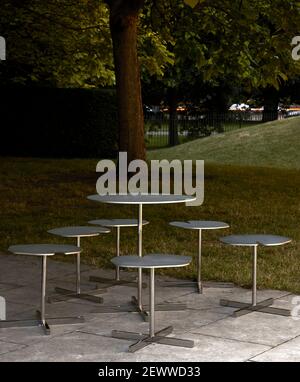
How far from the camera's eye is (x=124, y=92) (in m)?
18.1

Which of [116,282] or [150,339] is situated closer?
[150,339]

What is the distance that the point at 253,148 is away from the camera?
3009cm

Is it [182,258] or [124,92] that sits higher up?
[124,92]

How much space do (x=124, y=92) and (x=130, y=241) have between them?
596cm

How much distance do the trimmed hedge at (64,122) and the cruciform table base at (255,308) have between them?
18.8m

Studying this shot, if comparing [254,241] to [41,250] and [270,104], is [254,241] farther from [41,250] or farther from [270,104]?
[270,104]

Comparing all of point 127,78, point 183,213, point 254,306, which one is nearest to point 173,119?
point 127,78

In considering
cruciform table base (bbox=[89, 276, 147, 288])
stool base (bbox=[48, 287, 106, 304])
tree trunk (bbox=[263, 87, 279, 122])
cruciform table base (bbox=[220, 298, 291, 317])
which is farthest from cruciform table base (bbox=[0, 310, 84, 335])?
tree trunk (bbox=[263, 87, 279, 122])

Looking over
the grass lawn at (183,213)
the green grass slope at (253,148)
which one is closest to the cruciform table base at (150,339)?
the grass lawn at (183,213)

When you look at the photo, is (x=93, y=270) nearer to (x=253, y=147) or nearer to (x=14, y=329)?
(x=14, y=329)

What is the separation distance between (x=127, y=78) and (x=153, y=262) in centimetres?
1130

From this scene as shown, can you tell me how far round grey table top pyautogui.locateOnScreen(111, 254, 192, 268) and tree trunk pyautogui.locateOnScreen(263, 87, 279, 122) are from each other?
4631 centimetres

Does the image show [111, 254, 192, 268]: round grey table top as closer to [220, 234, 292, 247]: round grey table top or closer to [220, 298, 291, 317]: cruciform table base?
[220, 234, 292, 247]: round grey table top

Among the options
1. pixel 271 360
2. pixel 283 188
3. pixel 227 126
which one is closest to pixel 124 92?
pixel 283 188
